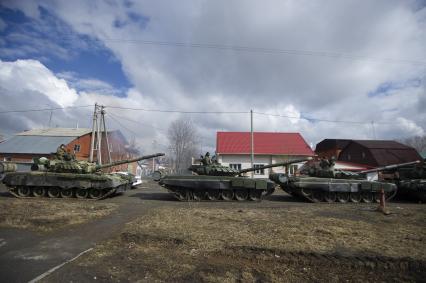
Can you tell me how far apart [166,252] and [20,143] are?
134 feet

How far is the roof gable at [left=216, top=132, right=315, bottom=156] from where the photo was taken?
33.2 m

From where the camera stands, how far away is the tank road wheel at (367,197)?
15633mm

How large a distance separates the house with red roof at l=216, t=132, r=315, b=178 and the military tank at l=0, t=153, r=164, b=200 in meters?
18.6

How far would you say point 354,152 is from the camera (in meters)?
40.1

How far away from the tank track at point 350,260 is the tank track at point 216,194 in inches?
359

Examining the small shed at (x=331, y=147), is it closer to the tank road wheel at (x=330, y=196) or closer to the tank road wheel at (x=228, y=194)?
the tank road wheel at (x=330, y=196)

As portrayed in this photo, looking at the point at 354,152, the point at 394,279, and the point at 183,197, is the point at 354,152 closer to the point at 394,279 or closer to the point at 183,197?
the point at 183,197

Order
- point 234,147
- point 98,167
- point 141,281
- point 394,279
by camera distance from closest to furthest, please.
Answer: point 141,281 < point 394,279 < point 98,167 < point 234,147

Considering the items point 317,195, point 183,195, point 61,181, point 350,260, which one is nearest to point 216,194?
point 183,195

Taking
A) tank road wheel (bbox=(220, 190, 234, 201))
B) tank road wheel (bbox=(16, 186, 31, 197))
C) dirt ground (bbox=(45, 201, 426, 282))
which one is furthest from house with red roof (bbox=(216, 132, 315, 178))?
dirt ground (bbox=(45, 201, 426, 282))

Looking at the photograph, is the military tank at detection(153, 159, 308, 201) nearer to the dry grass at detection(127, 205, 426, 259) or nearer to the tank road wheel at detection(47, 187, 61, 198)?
the dry grass at detection(127, 205, 426, 259)

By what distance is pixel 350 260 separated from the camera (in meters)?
5.38

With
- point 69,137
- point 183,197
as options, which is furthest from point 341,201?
point 69,137

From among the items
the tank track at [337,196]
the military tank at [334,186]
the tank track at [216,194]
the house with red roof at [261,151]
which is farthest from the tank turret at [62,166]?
the house with red roof at [261,151]
